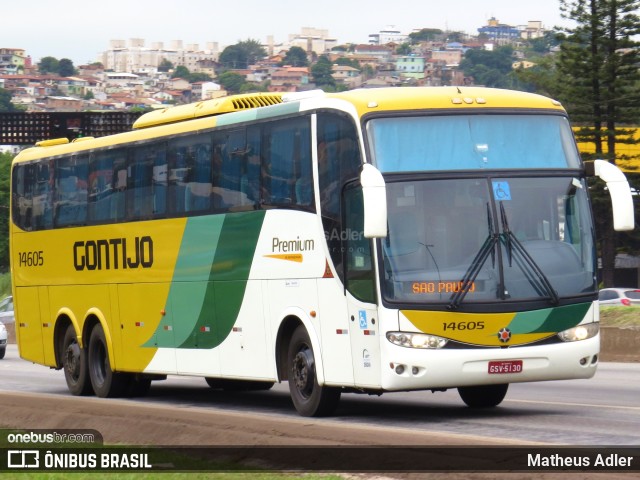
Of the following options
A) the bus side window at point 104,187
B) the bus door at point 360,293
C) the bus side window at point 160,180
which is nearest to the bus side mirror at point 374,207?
the bus door at point 360,293

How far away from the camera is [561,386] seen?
21188 millimetres

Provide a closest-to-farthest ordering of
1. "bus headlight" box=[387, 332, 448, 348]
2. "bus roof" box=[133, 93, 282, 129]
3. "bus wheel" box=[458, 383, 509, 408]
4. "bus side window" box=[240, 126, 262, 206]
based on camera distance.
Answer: "bus headlight" box=[387, 332, 448, 348] < "bus wheel" box=[458, 383, 509, 408] < "bus side window" box=[240, 126, 262, 206] < "bus roof" box=[133, 93, 282, 129]

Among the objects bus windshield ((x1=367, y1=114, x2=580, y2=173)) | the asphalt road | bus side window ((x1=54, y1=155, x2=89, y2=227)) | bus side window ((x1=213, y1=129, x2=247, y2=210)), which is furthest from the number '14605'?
bus windshield ((x1=367, y1=114, x2=580, y2=173))

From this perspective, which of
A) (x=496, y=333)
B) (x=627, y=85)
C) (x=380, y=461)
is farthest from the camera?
(x=627, y=85)

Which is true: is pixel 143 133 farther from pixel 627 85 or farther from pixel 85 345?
pixel 627 85

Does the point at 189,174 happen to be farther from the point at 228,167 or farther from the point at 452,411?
the point at 452,411

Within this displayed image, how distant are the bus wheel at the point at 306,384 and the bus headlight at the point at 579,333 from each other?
2.48 m

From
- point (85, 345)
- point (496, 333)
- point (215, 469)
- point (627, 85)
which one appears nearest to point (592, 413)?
point (496, 333)

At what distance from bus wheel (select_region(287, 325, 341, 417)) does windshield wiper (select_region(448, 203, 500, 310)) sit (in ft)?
6.68

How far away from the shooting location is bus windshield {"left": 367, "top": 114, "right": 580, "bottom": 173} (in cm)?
1523

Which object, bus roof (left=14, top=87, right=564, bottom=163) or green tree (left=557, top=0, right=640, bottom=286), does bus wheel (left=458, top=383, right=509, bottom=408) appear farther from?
green tree (left=557, top=0, right=640, bottom=286)

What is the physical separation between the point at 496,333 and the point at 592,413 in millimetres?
1827


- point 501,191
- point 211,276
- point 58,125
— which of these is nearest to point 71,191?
point 211,276

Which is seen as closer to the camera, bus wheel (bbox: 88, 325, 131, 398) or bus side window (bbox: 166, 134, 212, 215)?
bus side window (bbox: 166, 134, 212, 215)
